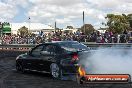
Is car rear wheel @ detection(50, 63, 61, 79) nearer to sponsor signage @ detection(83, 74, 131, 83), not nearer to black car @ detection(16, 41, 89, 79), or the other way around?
black car @ detection(16, 41, 89, 79)

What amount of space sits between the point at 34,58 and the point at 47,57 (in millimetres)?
941

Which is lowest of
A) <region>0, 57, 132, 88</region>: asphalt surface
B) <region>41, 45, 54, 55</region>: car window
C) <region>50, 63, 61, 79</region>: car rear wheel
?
<region>0, 57, 132, 88</region>: asphalt surface

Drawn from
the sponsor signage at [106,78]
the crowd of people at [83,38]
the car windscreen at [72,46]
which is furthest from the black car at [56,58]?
the crowd of people at [83,38]

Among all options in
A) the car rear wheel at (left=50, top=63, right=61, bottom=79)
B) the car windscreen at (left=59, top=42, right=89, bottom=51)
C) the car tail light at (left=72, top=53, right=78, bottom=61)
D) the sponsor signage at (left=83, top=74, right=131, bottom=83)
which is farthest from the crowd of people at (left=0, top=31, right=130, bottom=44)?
the sponsor signage at (left=83, top=74, right=131, bottom=83)

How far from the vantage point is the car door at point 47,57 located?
13.3 m

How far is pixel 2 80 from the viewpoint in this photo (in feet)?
41.8

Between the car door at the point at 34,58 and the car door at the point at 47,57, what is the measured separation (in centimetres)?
27

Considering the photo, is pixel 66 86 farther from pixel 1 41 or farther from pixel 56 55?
pixel 1 41

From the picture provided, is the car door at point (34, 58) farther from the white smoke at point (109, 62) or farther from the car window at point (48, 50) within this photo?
the white smoke at point (109, 62)

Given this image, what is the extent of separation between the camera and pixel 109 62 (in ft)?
38.6

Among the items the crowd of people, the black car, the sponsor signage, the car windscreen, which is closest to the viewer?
the sponsor signage

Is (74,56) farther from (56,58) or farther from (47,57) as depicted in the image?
(47,57)

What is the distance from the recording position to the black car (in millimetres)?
12477

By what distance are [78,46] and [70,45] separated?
0.30 metres
